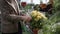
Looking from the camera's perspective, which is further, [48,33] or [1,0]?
[1,0]

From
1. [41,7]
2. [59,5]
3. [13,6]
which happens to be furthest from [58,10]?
[41,7]

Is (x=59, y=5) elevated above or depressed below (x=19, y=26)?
above

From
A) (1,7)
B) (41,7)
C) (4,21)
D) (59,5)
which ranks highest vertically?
(59,5)

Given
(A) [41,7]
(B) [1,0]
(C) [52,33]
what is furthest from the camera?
(A) [41,7]

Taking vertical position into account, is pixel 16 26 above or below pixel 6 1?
below

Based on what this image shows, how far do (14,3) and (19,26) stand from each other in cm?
20

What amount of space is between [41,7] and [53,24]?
2574 millimetres

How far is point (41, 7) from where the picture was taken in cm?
338

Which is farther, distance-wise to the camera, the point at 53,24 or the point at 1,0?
the point at 1,0

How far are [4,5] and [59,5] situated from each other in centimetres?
64

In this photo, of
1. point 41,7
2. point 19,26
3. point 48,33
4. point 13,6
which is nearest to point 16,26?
point 19,26

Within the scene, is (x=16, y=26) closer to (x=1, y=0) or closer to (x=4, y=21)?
(x=4, y=21)

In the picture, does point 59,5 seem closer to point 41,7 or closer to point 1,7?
point 1,7

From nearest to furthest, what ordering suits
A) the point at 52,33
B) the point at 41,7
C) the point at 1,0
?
the point at 52,33 → the point at 1,0 → the point at 41,7
